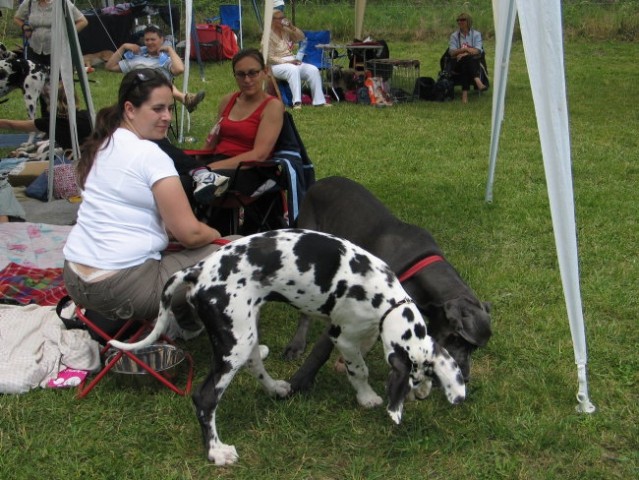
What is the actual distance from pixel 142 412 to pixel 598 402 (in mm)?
2150

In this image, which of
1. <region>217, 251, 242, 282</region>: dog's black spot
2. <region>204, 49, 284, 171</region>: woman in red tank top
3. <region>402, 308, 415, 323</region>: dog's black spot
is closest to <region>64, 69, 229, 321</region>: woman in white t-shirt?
<region>217, 251, 242, 282</region>: dog's black spot

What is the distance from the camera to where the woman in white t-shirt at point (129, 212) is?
3229mm

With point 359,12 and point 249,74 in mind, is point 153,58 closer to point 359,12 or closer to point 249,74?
point 249,74

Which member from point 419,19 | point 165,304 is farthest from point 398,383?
point 419,19

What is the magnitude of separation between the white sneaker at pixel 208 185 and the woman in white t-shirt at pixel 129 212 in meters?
0.87

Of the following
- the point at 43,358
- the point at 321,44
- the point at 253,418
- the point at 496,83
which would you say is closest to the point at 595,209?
the point at 496,83

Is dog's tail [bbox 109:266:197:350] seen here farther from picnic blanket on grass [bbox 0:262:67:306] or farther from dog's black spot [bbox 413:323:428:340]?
picnic blanket on grass [bbox 0:262:67:306]

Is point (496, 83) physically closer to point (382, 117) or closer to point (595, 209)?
point (595, 209)

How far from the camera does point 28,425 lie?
3225mm

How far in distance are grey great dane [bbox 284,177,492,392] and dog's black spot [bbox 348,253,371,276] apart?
527 mm

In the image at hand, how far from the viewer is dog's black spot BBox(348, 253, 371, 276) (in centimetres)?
295

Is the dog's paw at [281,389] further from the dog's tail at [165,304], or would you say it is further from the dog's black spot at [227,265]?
the dog's black spot at [227,265]

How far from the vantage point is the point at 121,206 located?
328cm

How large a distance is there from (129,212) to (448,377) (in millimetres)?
1618
